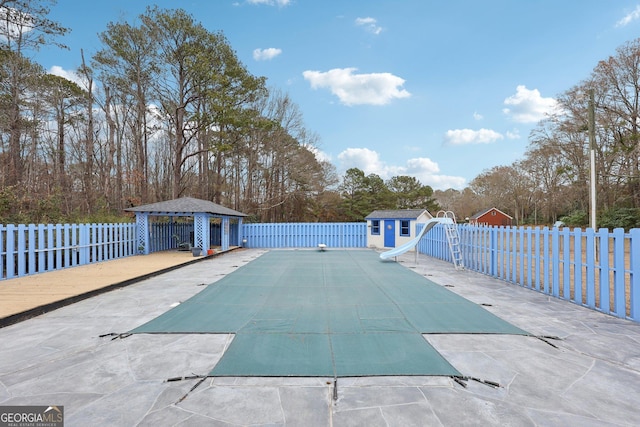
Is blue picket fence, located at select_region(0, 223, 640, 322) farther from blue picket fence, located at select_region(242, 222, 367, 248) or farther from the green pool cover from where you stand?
blue picket fence, located at select_region(242, 222, 367, 248)

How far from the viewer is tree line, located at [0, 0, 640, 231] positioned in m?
14.7

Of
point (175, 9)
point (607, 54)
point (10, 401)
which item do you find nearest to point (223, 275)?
point (10, 401)

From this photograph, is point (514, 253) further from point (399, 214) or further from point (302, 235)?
point (302, 235)

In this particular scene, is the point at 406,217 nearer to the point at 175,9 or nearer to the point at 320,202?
the point at 320,202

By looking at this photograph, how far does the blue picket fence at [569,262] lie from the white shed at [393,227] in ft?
21.8

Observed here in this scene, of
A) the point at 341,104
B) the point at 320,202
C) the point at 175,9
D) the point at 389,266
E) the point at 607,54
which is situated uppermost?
the point at 175,9

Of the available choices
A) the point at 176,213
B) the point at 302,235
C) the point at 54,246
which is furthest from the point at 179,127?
the point at 54,246

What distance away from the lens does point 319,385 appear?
96.1 inches

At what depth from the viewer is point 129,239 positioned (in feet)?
37.3

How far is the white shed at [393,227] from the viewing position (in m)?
15.8

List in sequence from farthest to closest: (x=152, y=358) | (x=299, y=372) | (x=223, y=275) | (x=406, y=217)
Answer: (x=406, y=217)
(x=223, y=275)
(x=152, y=358)
(x=299, y=372)

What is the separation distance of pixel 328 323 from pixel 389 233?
12996 mm

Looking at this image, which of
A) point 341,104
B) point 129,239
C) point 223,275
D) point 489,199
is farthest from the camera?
point 489,199

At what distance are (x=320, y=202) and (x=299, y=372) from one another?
2544 cm
